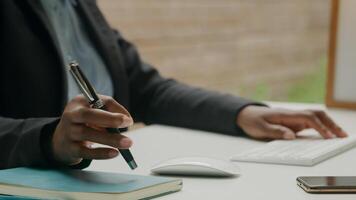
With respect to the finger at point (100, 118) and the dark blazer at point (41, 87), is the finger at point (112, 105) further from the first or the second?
the dark blazer at point (41, 87)

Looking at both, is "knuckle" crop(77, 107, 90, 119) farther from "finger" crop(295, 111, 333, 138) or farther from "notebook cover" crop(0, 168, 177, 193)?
"finger" crop(295, 111, 333, 138)

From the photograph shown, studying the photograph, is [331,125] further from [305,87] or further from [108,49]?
[305,87]

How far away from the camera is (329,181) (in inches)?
36.0

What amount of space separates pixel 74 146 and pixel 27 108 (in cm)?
49

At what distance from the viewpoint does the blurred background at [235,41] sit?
275 cm

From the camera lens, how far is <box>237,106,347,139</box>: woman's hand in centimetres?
129

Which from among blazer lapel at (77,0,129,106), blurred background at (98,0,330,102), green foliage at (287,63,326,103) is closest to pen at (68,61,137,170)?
blazer lapel at (77,0,129,106)

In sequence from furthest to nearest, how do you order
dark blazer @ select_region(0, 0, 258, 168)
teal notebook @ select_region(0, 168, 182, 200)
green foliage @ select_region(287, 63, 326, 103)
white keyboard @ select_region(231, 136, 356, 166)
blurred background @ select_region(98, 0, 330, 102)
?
green foliage @ select_region(287, 63, 326, 103) < blurred background @ select_region(98, 0, 330, 102) < dark blazer @ select_region(0, 0, 258, 168) < white keyboard @ select_region(231, 136, 356, 166) < teal notebook @ select_region(0, 168, 182, 200)

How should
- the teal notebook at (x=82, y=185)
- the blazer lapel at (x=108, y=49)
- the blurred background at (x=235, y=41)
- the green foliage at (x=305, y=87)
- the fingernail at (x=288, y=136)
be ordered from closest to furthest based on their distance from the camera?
the teal notebook at (x=82, y=185), the fingernail at (x=288, y=136), the blazer lapel at (x=108, y=49), the blurred background at (x=235, y=41), the green foliage at (x=305, y=87)

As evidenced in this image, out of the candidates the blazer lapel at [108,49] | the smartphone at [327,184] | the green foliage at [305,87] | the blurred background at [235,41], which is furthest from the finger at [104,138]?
the green foliage at [305,87]

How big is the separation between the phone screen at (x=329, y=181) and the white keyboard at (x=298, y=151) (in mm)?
130

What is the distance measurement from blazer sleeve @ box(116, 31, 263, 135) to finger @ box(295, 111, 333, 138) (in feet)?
0.42

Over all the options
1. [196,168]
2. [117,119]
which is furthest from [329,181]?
[117,119]

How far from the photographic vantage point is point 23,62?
1380mm
